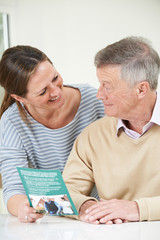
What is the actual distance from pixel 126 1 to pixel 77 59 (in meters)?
0.99

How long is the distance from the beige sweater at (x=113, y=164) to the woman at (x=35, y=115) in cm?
18

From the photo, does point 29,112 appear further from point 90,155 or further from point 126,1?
point 126,1

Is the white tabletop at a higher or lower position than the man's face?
lower

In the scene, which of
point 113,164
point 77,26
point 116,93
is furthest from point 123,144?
point 77,26

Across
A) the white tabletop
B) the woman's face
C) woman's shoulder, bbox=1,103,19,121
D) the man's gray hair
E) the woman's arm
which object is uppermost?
the man's gray hair

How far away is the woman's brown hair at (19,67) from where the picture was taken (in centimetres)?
174

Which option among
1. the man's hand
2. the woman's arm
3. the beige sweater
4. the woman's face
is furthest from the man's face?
the woman's arm

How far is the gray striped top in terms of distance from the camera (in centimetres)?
187

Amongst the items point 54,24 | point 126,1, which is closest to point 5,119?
point 54,24

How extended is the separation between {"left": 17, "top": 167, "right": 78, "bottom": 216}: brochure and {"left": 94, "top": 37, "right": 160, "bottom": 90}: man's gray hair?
50cm

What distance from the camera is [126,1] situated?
4.75 m

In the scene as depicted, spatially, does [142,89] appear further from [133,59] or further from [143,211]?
[143,211]

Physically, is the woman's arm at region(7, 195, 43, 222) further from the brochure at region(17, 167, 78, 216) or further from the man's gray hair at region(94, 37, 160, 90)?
the man's gray hair at region(94, 37, 160, 90)

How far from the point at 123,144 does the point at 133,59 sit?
1.20 ft
